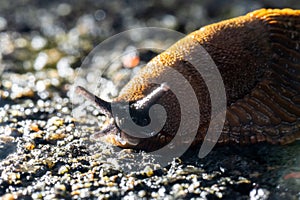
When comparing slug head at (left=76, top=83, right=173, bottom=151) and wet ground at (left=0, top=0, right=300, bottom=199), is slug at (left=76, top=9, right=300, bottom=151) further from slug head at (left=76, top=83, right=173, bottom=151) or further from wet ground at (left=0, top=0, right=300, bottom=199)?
wet ground at (left=0, top=0, right=300, bottom=199)

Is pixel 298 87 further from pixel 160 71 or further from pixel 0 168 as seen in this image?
pixel 0 168

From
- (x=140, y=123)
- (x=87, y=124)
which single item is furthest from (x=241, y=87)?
(x=87, y=124)

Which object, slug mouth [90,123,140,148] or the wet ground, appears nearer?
the wet ground

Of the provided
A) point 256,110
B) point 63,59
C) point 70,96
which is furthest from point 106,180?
point 63,59

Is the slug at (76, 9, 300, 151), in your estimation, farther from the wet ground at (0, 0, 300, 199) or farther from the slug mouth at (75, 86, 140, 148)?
the wet ground at (0, 0, 300, 199)

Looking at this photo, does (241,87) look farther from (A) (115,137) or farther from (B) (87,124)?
(B) (87,124)

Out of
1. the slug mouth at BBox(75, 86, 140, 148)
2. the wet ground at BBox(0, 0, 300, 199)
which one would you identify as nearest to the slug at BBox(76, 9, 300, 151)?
the slug mouth at BBox(75, 86, 140, 148)

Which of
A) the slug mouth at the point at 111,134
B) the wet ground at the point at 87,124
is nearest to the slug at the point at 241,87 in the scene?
the slug mouth at the point at 111,134
